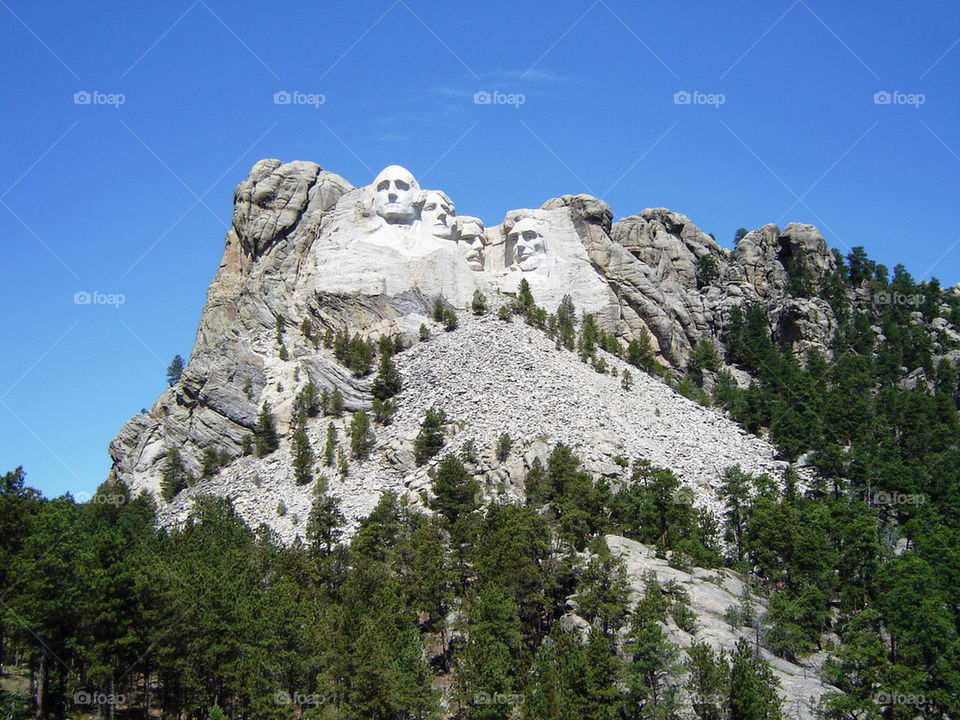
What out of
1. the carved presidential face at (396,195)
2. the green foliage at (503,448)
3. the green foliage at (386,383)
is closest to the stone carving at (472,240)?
the carved presidential face at (396,195)

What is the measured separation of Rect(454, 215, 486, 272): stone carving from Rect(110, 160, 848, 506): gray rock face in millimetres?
195

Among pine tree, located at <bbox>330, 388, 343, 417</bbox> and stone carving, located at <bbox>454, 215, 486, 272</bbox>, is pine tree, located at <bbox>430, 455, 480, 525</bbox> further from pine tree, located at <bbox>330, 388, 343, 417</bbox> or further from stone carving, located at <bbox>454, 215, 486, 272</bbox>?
stone carving, located at <bbox>454, 215, 486, 272</bbox>

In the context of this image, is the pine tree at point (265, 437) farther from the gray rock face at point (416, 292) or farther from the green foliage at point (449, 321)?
the green foliage at point (449, 321)

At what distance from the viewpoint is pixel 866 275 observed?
137000 millimetres

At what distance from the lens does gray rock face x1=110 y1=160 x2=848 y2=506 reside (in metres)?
95.1

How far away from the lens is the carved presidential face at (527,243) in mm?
117688

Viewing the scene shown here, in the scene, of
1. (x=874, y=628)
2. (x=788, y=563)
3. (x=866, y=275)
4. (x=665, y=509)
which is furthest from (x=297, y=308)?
(x=866, y=275)

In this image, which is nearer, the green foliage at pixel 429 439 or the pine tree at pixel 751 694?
the pine tree at pixel 751 694

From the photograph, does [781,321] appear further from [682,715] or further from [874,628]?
[682,715]

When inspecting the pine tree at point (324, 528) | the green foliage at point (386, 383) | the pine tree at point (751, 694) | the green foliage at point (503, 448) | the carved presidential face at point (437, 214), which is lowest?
the pine tree at point (751, 694)

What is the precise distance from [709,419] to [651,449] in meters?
12.0

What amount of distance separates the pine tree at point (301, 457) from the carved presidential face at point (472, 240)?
107ft

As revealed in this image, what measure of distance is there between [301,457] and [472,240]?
128 ft

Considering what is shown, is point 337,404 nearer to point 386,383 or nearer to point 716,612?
point 386,383
